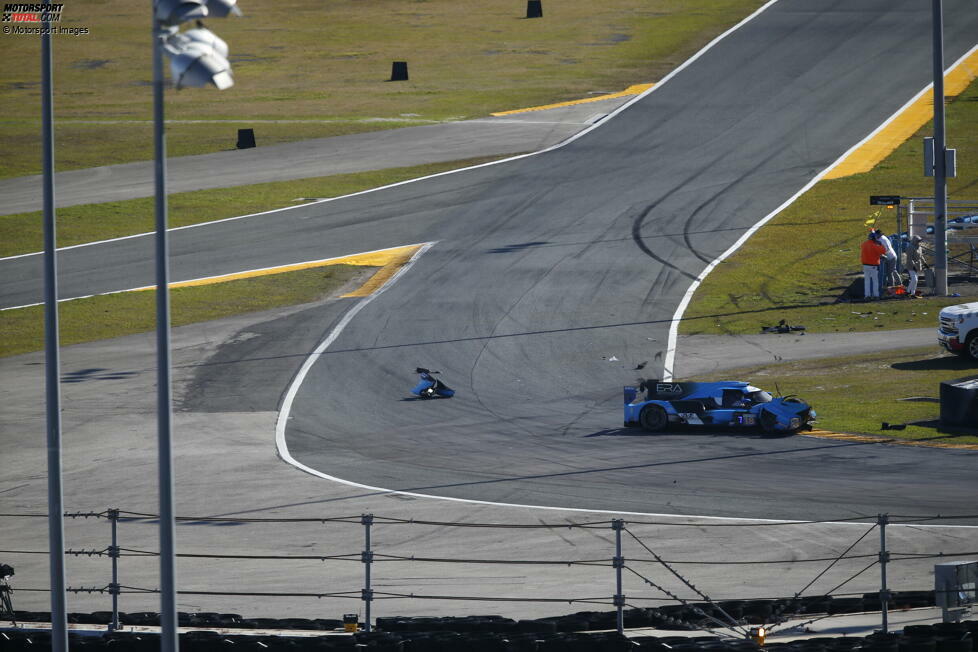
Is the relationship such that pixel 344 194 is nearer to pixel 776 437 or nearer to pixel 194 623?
pixel 776 437

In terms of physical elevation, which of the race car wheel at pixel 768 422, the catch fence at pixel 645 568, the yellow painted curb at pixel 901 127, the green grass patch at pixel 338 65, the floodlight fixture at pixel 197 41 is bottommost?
the catch fence at pixel 645 568

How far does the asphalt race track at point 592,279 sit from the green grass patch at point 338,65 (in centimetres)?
679

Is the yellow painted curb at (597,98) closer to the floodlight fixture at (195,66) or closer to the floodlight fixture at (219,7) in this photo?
the floodlight fixture at (219,7)

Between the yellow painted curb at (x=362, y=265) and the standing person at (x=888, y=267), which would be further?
the yellow painted curb at (x=362, y=265)

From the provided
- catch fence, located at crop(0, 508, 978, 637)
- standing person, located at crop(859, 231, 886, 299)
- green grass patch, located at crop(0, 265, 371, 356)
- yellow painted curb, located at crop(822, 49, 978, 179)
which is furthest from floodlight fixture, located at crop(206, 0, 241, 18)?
yellow painted curb, located at crop(822, 49, 978, 179)

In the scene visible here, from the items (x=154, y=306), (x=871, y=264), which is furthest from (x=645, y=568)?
(x=154, y=306)

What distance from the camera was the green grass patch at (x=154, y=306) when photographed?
37.7 meters

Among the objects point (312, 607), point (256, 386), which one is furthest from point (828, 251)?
point (312, 607)

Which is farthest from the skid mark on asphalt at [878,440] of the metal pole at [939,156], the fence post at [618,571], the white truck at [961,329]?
the metal pole at [939,156]

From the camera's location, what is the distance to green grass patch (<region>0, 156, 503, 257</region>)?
47.8m

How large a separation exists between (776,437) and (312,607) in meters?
12.0

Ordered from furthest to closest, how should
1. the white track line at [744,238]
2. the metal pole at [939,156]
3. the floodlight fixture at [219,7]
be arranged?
the metal pole at [939,156], the white track line at [744,238], the floodlight fixture at [219,7]

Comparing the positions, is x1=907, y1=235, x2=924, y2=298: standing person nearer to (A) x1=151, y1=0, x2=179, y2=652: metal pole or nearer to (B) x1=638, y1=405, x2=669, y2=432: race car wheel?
(B) x1=638, y1=405, x2=669, y2=432: race car wheel

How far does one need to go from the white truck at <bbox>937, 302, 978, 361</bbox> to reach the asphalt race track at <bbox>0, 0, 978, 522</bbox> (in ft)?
22.6
